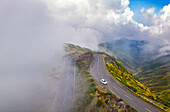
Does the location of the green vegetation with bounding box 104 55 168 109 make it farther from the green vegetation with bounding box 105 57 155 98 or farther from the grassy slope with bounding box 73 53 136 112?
the grassy slope with bounding box 73 53 136 112

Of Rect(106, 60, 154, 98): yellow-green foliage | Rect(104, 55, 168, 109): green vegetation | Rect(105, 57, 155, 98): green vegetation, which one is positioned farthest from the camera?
Rect(106, 60, 154, 98): yellow-green foliage

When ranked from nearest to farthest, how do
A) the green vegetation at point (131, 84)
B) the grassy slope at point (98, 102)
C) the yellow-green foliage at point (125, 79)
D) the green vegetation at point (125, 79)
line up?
1. the grassy slope at point (98, 102)
2. the green vegetation at point (131, 84)
3. the green vegetation at point (125, 79)
4. the yellow-green foliage at point (125, 79)

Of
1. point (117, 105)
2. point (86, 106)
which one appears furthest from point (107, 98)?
point (86, 106)

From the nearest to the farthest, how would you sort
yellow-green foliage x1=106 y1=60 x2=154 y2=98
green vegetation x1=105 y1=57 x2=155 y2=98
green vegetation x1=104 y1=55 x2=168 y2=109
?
green vegetation x1=104 y1=55 x2=168 y2=109 < green vegetation x1=105 y1=57 x2=155 y2=98 < yellow-green foliage x1=106 y1=60 x2=154 y2=98

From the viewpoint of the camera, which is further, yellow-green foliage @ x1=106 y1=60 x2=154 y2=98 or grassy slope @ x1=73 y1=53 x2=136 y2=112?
yellow-green foliage @ x1=106 y1=60 x2=154 y2=98

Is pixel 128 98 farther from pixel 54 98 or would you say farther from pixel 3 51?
pixel 3 51

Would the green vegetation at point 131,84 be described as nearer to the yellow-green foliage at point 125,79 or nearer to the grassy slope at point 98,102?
the yellow-green foliage at point 125,79

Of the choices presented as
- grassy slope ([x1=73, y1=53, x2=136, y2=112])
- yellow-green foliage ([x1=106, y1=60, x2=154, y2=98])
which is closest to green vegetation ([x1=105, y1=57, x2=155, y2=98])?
yellow-green foliage ([x1=106, y1=60, x2=154, y2=98])

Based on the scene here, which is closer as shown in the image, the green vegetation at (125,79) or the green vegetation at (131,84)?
the green vegetation at (131,84)

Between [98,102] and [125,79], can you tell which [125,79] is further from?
[98,102]

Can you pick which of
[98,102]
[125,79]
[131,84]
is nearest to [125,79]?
[125,79]

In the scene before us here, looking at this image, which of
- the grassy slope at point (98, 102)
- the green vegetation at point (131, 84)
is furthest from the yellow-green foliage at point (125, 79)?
the grassy slope at point (98, 102)
